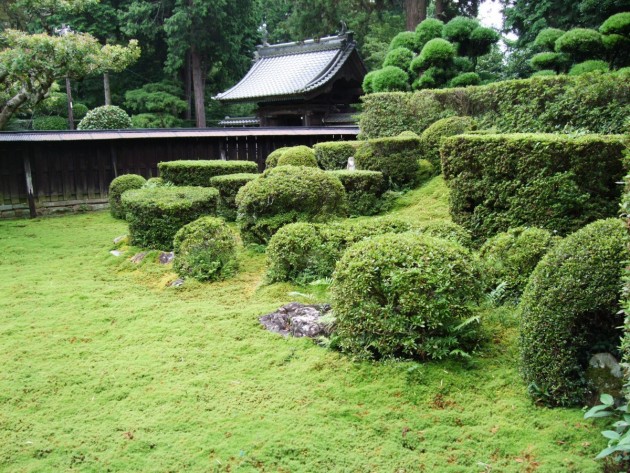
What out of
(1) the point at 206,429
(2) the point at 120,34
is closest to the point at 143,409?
(1) the point at 206,429

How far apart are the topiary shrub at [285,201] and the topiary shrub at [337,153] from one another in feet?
14.1

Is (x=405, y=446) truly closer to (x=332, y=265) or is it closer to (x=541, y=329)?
(x=541, y=329)

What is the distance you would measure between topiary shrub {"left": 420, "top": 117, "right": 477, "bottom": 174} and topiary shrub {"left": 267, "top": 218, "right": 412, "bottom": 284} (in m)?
5.26

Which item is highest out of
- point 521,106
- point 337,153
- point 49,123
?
point 49,123

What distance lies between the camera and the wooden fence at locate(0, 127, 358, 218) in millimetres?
15492

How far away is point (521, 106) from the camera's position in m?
11.8

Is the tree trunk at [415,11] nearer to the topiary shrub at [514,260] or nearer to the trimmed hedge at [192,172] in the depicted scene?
the trimmed hedge at [192,172]

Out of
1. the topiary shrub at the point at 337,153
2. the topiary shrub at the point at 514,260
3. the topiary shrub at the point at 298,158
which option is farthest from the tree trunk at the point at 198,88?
the topiary shrub at the point at 514,260

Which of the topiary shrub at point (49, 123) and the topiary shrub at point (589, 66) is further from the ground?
the topiary shrub at point (589, 66)

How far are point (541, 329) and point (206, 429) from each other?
8.94 ft

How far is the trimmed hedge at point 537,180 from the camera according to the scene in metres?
6.96

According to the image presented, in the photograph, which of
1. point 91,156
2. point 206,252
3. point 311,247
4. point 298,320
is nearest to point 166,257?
point 206,252

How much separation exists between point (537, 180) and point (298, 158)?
24.6 ft

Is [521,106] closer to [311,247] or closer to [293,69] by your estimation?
[311,247]
